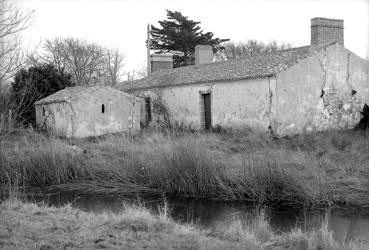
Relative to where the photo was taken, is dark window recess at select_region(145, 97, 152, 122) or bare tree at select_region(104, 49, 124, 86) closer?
dark window recess at select_region(145, 97, 152, 122)

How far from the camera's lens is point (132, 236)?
6461 millimetres

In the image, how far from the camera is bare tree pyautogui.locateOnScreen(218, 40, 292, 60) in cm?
4509

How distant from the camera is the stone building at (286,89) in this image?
18828 mm

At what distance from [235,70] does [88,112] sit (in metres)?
7.02

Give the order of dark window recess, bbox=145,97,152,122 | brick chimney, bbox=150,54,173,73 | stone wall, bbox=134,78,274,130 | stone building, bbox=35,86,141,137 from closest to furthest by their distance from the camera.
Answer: stone wall, bbox=134,78,274,130, stone building, bbox=35,86,141,137, dark window recess, bbox=145,97,152,122, brick chimney, bbox=150,54,173,73

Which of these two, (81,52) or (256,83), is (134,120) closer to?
(256,83)

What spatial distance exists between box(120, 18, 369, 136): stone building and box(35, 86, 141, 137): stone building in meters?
2.83

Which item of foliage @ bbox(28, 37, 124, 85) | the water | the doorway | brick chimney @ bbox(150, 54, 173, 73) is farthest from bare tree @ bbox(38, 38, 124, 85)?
the water

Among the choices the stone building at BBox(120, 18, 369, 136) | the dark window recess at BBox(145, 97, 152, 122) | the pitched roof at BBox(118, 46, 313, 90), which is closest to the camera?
the stone building at BBox(120, 18, 369, 136)

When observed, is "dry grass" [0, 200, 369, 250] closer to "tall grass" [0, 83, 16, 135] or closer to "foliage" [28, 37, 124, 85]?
"tall grass" [0, 83, 16, 135]

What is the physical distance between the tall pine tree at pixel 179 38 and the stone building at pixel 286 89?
16.9 metres

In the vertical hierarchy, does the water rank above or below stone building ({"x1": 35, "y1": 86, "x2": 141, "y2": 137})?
below

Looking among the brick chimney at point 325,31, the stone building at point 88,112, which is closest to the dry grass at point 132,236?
the stone building at point 88,112

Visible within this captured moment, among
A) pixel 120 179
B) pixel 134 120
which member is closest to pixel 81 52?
pixel 134 120
